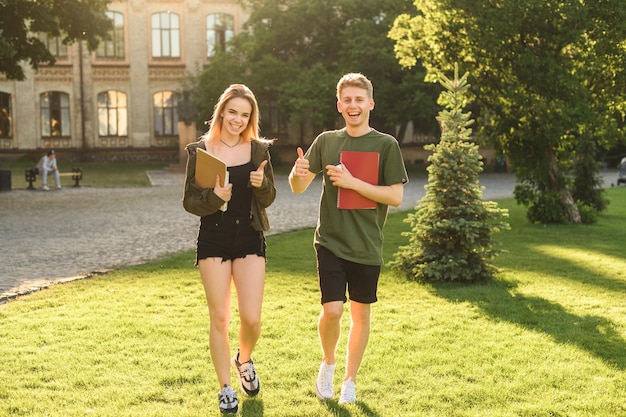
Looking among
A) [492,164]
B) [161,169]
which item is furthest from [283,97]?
[492,164]

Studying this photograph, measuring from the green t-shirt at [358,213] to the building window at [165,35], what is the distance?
43801 mm

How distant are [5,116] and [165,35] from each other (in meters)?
11.0

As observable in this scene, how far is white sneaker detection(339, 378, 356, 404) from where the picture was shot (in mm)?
4945

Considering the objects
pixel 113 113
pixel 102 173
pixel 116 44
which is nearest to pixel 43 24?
pixel 102 173

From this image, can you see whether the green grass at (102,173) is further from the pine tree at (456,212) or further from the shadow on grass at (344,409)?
the shadow on grass at (344,409)

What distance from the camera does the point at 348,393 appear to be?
495cm

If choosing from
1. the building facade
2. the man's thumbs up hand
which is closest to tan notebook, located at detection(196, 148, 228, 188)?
the man's thumbs up hand

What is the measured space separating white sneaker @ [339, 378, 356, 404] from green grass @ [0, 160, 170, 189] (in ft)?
82.6

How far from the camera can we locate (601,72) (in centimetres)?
1556

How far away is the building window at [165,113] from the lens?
4641 cm

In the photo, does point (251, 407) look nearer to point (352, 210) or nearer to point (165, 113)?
point (352, 210)

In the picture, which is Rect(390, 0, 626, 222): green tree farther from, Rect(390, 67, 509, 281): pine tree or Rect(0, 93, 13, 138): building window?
Rect(0, 93, 13, 138): building window

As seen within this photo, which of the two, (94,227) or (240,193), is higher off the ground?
(240,193)

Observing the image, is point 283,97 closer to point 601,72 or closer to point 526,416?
point 601,72
